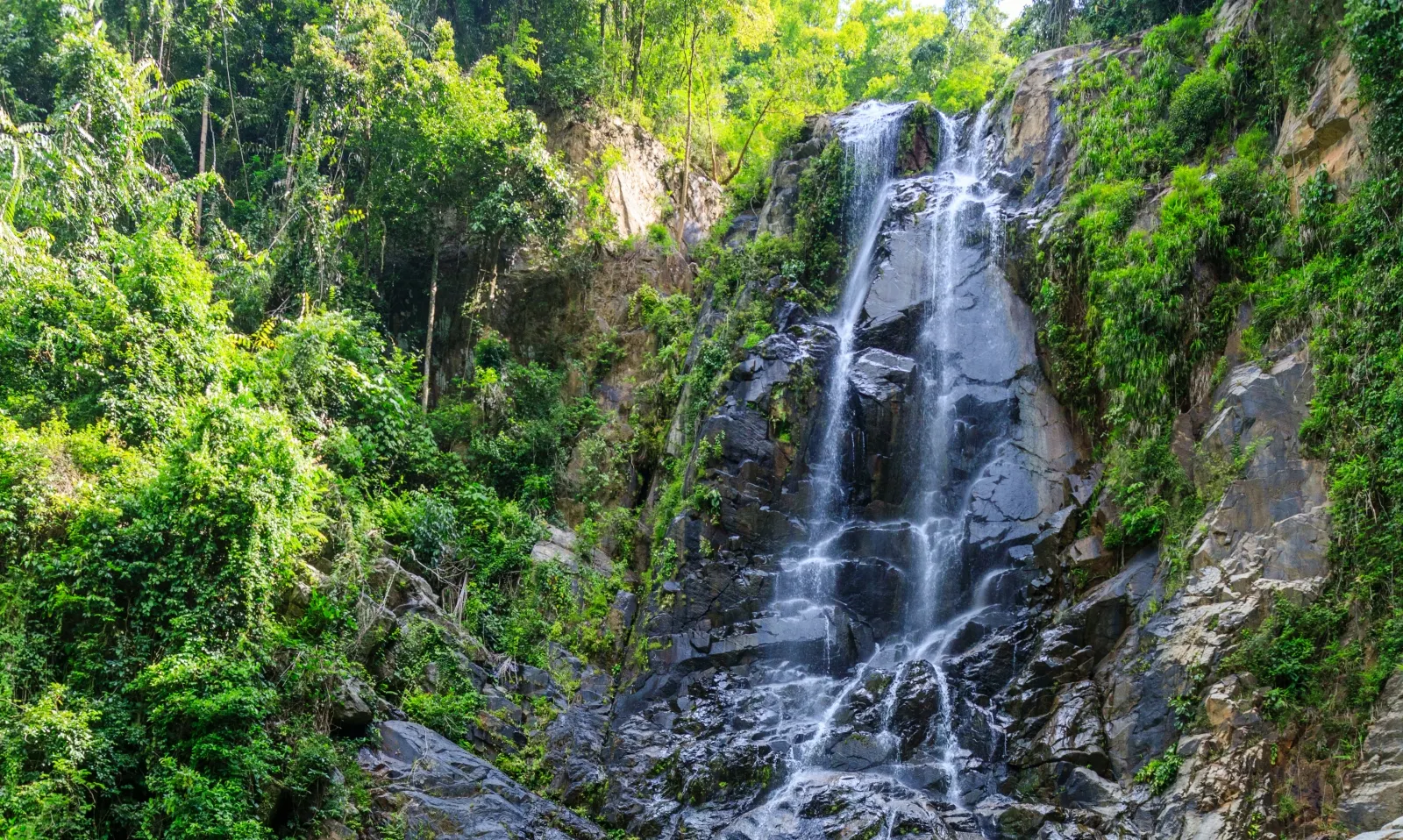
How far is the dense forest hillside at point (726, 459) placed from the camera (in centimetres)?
1034

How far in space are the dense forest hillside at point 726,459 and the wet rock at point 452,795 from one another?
6 centimetres

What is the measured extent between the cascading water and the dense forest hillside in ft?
0.31

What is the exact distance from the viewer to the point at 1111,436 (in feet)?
45.5

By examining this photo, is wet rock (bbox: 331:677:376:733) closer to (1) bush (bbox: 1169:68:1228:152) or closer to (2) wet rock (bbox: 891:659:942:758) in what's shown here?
(2) wet rock (bbox: 891:659:942:758)

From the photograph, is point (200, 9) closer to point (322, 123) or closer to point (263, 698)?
point (322, 123)

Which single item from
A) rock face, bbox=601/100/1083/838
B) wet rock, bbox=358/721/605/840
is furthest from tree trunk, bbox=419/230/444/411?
wet rock, bbox=358/721/605/840

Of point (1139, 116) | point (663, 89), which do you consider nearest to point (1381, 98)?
point (1139, 116)

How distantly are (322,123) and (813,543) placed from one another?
16537 mm

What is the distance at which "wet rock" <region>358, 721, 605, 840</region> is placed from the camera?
37.0 ft

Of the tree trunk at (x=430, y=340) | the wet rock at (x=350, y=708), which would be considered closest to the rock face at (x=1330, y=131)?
the wet rock at (x=350, y=708)

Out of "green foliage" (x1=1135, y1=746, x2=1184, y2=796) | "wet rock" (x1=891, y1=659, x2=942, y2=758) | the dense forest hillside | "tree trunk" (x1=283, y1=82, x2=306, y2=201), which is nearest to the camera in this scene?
"green foliage" (x1=1135, y1=746, x2=1184, y2=796)

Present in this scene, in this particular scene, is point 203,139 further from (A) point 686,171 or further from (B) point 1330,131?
(B) point 1330,131

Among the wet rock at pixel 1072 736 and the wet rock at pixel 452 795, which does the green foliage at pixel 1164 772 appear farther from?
the wet rock at pixel 452 795

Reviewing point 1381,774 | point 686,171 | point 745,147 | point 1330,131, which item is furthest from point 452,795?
point 745,147
